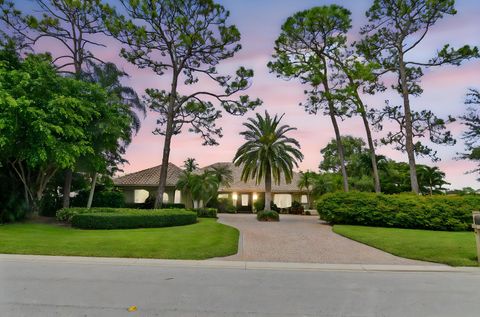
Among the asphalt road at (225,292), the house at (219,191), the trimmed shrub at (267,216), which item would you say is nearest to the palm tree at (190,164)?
the house at (219,191)

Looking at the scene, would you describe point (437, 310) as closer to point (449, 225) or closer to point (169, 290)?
point (169, 290)

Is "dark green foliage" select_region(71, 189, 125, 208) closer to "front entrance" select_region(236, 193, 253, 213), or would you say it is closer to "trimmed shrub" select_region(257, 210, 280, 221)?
"trimmed shrub" select_region(257, 210, 280, 221)

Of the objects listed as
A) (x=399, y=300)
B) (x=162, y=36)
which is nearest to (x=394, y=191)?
(x=162, y=36)

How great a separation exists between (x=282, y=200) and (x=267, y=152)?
16.3 m

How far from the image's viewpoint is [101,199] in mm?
31391

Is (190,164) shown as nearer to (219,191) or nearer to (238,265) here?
(219,191)

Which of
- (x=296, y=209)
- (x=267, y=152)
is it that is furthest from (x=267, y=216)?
(x=296, y=209)

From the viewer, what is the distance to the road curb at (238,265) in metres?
9.94

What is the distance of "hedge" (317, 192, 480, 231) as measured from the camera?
22.6 metres

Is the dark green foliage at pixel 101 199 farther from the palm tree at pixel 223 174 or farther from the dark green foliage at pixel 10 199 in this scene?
the palm tree at pixel 223 174

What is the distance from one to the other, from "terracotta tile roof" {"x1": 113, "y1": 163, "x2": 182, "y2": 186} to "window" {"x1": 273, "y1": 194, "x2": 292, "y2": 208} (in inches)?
481

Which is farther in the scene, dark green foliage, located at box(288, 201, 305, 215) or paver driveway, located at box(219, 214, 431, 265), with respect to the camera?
dark green foliage, located at box(288, 201, 305, 215)

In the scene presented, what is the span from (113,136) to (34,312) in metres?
18.7

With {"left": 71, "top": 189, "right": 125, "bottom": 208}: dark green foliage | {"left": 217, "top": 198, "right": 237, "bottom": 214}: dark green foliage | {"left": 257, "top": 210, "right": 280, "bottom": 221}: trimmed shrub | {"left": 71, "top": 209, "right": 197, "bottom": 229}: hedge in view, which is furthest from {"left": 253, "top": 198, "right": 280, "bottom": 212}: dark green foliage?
{"left": 71, "top": 209, "right": 197, "bottom": 229}: hedge
